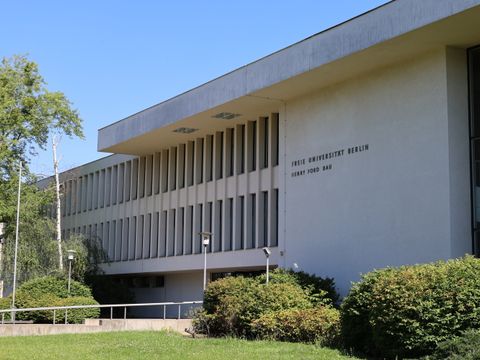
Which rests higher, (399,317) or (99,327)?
(399,317)

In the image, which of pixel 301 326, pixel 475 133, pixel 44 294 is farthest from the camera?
pixel 44 294

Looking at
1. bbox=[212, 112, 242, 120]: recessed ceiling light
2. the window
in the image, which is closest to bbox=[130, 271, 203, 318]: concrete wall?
bbox=[212, 112, 242, 120]: recessed ceiling light

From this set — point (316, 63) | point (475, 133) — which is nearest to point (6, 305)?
point (316, 63)

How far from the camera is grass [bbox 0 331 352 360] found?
17000 millimetres

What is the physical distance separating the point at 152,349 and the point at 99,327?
9.85 m

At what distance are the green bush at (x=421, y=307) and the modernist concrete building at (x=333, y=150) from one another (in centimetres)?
626

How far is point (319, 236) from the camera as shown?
27453mm

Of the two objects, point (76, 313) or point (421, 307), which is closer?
point (421, 307)

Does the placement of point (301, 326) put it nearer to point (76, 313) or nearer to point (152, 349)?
point (152, 349)

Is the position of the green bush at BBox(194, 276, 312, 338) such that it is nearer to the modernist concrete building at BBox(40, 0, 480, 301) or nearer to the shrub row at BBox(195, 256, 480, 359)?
the shrub row at BBox(195, 256, 480, 359)

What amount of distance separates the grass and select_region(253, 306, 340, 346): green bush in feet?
2.97

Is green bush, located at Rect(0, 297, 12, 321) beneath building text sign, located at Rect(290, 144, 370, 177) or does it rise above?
beneath

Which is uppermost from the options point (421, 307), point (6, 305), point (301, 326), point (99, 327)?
point (421, 307)

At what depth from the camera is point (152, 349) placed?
18703 millimetres
